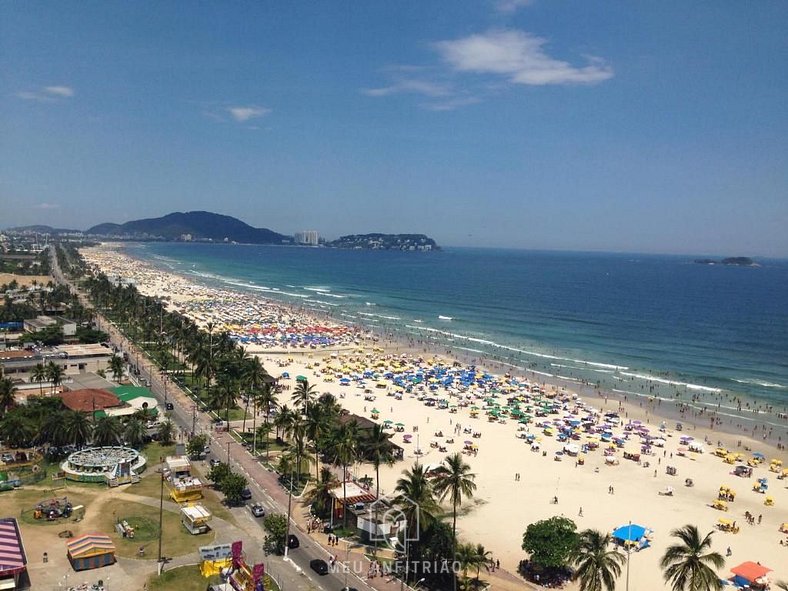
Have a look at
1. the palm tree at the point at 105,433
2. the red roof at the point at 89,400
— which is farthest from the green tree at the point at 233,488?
the red roof at the point at 89,400

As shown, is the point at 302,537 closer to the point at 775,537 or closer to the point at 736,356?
the point at 775,537

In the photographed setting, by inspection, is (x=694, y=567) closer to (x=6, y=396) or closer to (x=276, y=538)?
(x=276, y=538)

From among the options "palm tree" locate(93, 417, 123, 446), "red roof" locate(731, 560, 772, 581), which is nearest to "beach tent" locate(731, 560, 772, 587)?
"red roof" locate(731, 560, 772, 581)

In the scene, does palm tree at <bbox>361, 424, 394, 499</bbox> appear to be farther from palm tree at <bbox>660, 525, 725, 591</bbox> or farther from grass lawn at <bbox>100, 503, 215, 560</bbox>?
palm tree at <bbox>660, 525, 725, 591</bbox>

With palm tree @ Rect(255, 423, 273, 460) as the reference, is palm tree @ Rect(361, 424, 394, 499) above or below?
above

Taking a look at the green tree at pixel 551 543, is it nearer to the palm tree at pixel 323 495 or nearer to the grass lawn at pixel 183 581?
the palm tree at pixel 323 495

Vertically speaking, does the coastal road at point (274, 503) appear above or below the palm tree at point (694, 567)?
below

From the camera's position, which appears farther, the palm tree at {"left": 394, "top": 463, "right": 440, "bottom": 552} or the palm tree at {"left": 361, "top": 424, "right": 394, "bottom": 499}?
the palm tree at {"left": 361, "top": 424, "right": 394, "bottom": 499}
